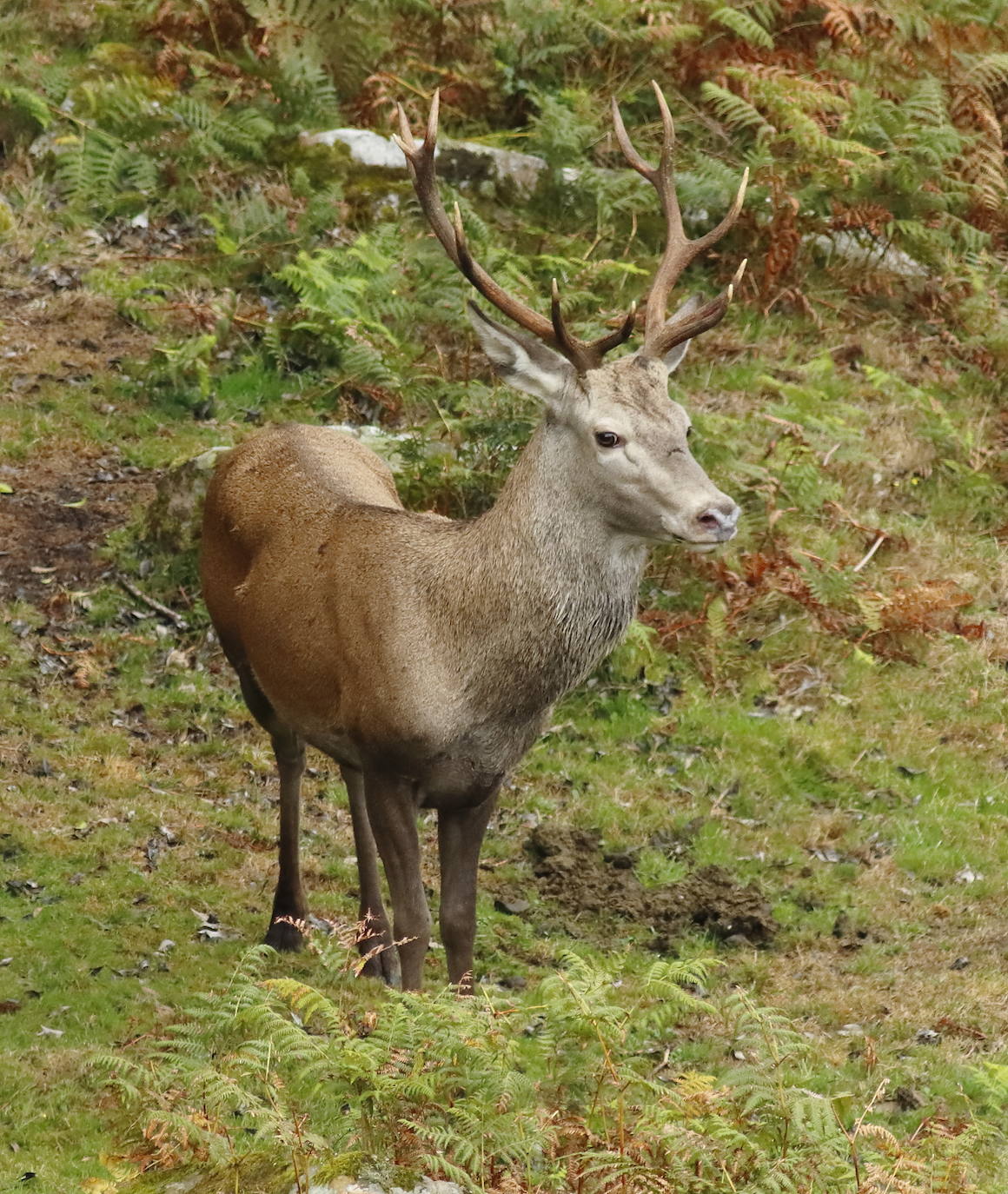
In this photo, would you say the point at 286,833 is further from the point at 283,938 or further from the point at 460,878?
the point at 460,878

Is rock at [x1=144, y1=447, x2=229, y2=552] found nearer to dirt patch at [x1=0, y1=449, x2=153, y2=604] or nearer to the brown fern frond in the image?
dirt patch at [x1=0, y1=449, x2=153, y2=604]

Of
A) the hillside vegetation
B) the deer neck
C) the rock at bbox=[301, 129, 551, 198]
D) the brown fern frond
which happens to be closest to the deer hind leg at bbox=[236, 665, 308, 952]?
the hillside vegetation

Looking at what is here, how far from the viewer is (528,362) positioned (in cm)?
576

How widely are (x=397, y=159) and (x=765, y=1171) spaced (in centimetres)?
937

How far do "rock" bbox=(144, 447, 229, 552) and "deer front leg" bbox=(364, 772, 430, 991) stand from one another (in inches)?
140

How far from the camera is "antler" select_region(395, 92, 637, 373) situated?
5656 mm

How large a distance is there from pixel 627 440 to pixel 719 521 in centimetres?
44

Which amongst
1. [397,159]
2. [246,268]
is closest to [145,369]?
[246,268]

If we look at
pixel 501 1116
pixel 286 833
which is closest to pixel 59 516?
pixel 286 833

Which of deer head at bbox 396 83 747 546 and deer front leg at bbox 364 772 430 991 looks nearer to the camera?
deer head at bbox 396 83 747 546

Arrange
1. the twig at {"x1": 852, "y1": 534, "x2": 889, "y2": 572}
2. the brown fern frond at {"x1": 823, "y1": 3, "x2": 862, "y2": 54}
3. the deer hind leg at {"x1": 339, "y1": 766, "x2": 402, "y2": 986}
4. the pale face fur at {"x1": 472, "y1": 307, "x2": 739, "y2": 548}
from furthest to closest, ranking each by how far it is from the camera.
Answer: the brown fern frond at {"x1": 823, "y1": 3, "x2": 862, "y2": 54} < the twig at {"x1": 852, "y1": 534, "x2": 889, "y2": 572} < the deer hind leg at {"x1": 339, "y1": 766, "x2": 402, "y2": 986} < the pale face fur at {"x1": 472, "y1": 307, "x2": 739, "y2": 548}

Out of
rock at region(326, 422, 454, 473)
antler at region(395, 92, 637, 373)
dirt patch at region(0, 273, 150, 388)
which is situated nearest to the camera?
antler at region(395, 92, 637, 373)

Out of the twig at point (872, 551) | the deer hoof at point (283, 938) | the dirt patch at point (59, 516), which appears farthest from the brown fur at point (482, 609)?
the twig at point (872, 551)

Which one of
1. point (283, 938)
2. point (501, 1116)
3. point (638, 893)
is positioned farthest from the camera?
point (638, 893)
